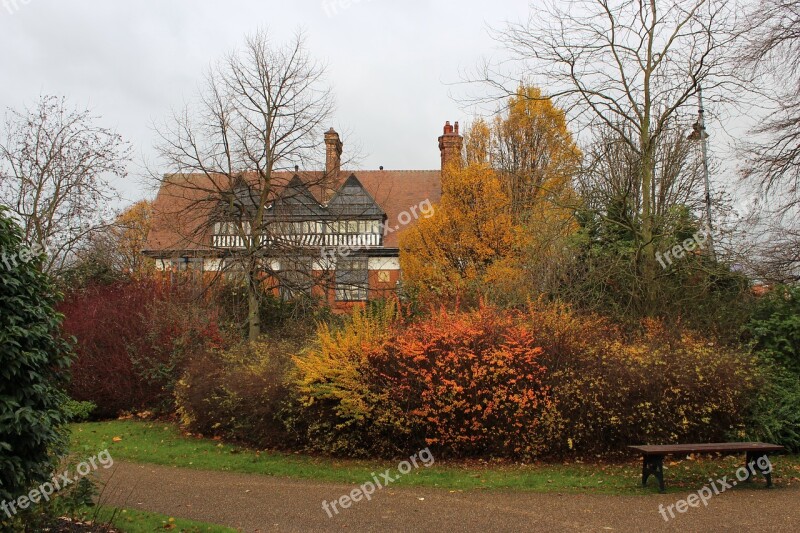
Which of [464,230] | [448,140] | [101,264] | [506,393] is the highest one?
[448,140]

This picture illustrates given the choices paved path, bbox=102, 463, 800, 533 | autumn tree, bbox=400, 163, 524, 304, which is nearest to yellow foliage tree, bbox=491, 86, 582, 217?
autumn tree, bbox=400, 163, 524, 304

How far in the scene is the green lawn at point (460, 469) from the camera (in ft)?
29.4

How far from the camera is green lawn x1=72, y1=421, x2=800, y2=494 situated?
29.4 ft

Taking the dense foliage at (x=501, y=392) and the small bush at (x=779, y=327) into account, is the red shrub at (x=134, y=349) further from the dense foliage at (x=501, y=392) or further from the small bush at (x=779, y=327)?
the small bush at (x=779, y=327)

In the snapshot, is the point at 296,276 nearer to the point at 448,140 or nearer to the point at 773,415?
the point at 773,415

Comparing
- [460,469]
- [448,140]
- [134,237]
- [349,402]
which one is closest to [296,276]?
[349,402]

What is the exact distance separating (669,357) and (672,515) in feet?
13.8

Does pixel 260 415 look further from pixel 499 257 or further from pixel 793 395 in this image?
pixel 499 257

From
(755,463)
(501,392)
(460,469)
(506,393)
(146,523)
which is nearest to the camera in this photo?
(146,523)

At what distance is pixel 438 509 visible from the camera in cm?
764

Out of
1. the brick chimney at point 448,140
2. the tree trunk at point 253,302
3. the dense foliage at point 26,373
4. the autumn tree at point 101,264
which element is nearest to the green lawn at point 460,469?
the dense foliage at point 26,373

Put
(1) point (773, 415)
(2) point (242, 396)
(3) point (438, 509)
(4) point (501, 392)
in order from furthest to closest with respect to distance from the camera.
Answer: (2) point (242, 396) → (1) point (773, 415) → (4) point (501, 392) → (3) point (438, 509)

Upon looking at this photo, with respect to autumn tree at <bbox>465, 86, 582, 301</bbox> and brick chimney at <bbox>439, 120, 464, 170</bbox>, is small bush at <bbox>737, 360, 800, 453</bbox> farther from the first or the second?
brick chimney at <bbox>439, 120, 464, 170</bbox>

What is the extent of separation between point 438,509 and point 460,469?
245 centimetres
